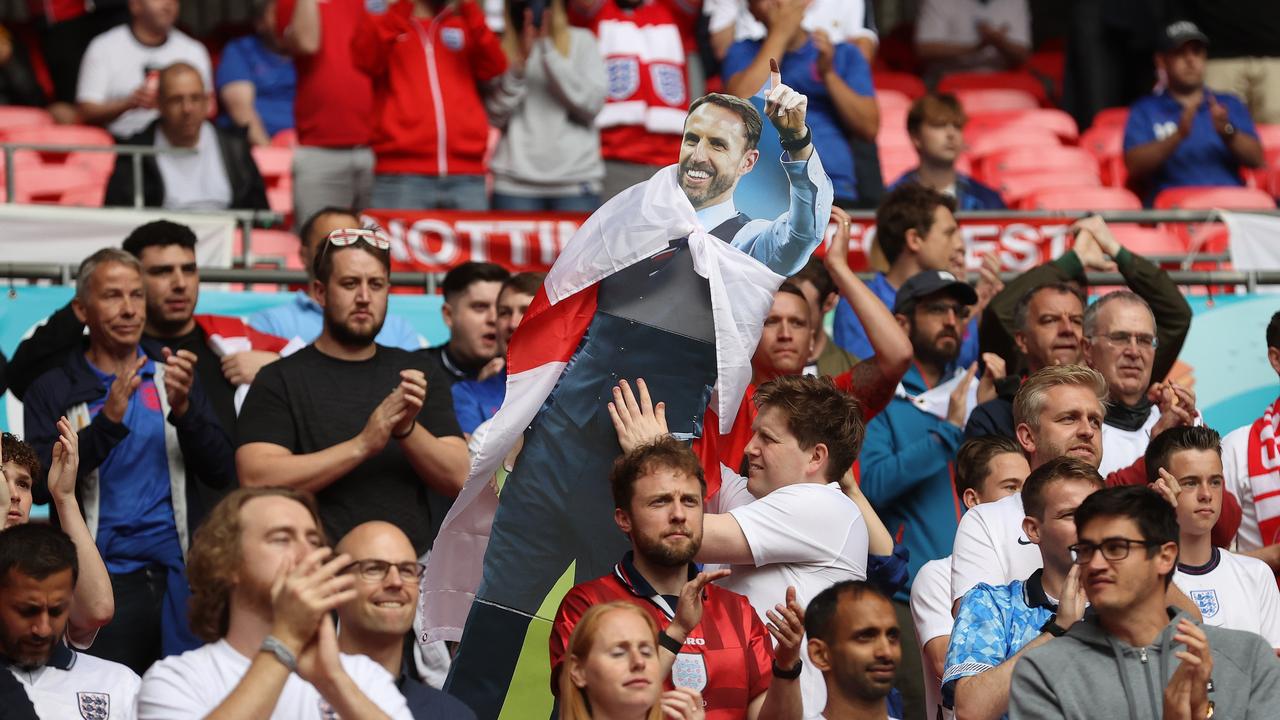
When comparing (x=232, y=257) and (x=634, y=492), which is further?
(x=232, y=257)

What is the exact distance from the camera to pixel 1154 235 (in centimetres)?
1173

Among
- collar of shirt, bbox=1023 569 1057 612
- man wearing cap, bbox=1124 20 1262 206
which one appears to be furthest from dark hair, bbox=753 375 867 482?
man wearing cap, bbox=1124 20 1262 206

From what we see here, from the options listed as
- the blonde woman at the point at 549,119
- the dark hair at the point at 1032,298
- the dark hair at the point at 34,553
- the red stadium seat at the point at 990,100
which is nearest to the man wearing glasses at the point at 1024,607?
the dark hair at the point at 1032,298

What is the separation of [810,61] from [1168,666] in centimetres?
612

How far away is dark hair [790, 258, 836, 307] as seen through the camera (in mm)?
7883

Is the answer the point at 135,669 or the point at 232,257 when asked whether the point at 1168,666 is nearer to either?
the point at 135,669

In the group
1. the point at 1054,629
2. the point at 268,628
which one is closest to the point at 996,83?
the point at 1054,629

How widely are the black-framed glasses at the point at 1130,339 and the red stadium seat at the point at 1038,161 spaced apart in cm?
641

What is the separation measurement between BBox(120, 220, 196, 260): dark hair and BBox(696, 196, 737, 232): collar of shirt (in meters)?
2.66

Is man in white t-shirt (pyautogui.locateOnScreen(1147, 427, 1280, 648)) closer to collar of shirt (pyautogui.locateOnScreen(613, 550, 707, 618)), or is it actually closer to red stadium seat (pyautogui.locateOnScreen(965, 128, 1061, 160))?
collar of shirt (pyautogui.locateOnScreen(613, 550, 707, 618))

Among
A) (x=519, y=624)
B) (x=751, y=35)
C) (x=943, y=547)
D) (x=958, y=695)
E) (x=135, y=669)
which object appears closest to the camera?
(x=958, y=695)

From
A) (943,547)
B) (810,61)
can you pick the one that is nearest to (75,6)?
(810,61)

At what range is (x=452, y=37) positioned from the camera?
10047 millimetres

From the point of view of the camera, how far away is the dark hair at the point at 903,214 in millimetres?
8219
